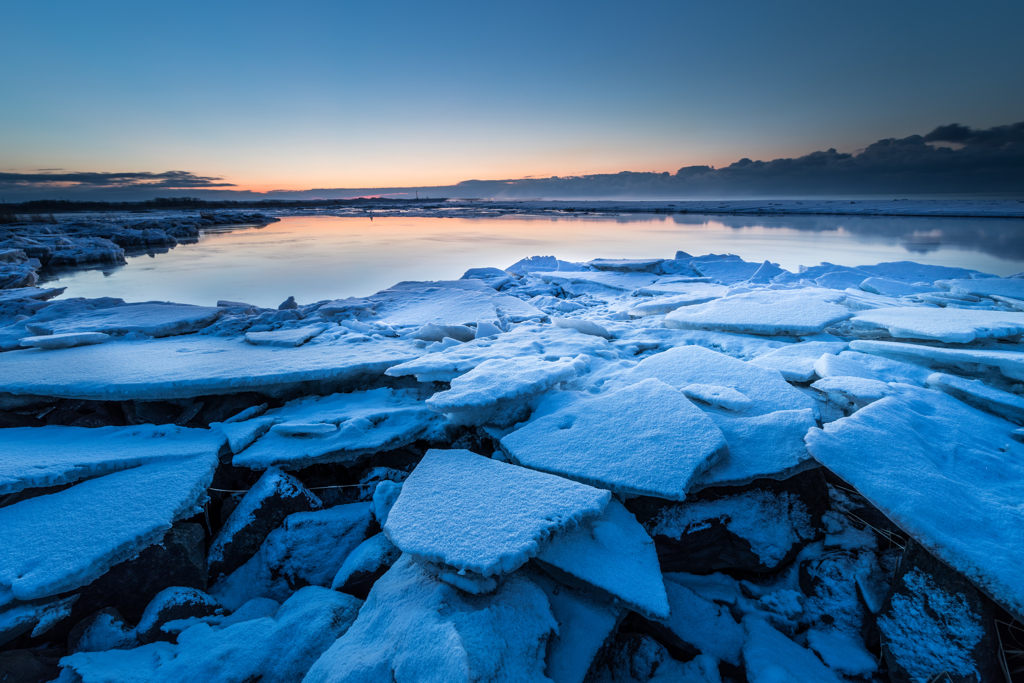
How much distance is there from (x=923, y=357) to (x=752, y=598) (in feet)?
6.78

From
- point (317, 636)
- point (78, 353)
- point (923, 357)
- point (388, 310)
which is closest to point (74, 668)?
point (317, 636)

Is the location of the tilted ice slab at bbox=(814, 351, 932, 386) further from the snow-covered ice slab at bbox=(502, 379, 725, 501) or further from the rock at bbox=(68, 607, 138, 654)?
the rock at bbox=(68, 607, 138, 654)

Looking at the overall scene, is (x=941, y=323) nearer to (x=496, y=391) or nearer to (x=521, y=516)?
(x=496, y=391)

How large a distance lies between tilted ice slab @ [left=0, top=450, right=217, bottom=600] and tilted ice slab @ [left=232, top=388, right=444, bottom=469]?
11.2 inches

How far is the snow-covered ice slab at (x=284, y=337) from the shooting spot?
333 cm

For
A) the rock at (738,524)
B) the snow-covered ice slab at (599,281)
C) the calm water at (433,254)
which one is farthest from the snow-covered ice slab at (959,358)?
the calm water at (433,254)

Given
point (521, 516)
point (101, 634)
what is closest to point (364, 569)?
point (521, 516)

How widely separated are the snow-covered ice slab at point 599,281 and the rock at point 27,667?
5.68m

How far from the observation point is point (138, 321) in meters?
3.92

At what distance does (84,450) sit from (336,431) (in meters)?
1.14

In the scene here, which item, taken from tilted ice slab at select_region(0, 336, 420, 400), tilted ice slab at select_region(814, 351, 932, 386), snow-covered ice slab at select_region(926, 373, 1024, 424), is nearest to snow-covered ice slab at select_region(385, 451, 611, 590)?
tilted ice slab at select_region(0, 336, 420, 400)

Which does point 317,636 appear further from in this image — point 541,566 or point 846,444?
point 846,444

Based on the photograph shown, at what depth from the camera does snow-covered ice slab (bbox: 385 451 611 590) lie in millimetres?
1303

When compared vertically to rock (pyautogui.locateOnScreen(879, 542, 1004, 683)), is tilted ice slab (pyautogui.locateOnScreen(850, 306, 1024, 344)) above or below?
above
